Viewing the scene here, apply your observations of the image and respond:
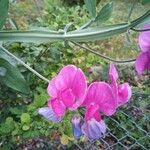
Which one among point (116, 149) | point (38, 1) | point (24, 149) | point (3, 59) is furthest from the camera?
point (38, 1)

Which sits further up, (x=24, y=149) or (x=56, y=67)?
(x=56, y=67)

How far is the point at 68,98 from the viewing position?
2.56ft

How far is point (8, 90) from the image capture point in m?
2.10

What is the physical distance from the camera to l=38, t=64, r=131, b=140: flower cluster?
78 centimetres

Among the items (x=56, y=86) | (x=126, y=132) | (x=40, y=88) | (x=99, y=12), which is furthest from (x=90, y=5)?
(x=126, y=132)

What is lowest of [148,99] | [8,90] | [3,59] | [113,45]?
[113,45]

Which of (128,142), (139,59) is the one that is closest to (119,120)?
(128,142)

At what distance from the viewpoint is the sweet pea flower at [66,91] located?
0.78 metres

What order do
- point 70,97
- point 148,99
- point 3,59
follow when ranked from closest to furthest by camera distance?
point 70,97
point 3,59
point 148,99

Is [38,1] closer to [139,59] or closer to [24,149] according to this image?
[24,149]

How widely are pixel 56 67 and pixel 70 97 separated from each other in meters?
1.69

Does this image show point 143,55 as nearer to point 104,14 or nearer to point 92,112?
point 92,112

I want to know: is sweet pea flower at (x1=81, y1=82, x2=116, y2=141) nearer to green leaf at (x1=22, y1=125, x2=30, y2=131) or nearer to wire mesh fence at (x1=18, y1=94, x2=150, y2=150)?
green leaf at (x1=22, y1=125, x2=30, y2=131)

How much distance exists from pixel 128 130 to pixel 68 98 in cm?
155
